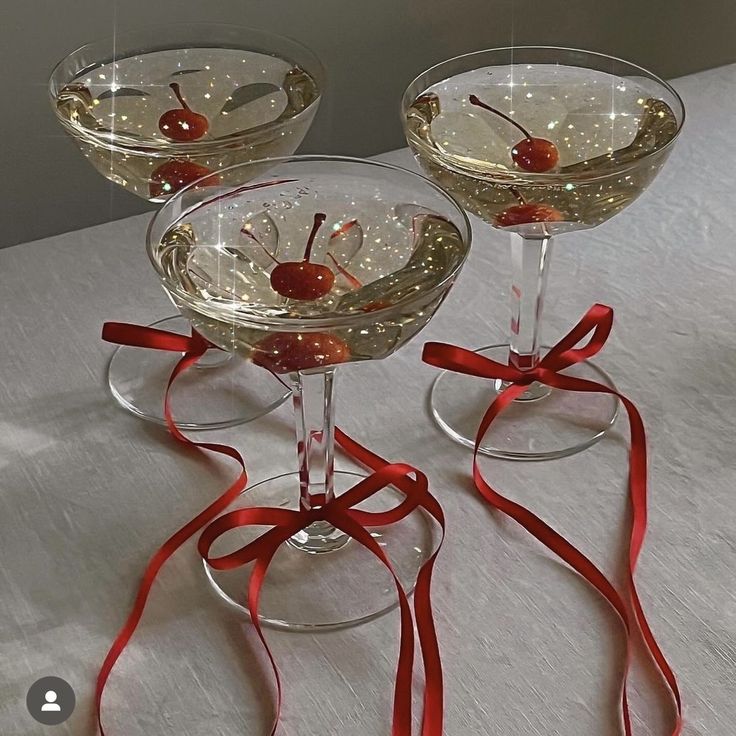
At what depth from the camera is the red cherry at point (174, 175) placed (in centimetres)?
83

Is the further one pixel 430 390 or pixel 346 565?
pixel 430 390

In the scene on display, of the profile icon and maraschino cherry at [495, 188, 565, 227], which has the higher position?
maraschino cherry at [495, 188, 565, 227]

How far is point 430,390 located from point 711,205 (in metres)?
0.37

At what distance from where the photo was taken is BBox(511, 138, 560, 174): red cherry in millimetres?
816

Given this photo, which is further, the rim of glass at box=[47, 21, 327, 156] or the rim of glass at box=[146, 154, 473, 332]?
the rim of glass at box=[47, 21, 327, 156]

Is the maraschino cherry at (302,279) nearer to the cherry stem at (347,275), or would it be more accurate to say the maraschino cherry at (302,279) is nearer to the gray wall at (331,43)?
the cherry stem at (347,275)

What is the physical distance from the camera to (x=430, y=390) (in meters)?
0.89

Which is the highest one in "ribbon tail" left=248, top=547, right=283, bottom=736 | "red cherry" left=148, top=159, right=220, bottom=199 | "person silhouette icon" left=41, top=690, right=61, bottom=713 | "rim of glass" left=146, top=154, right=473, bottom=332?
"rim of glass" left=146, top=154, right=473, bottom=332

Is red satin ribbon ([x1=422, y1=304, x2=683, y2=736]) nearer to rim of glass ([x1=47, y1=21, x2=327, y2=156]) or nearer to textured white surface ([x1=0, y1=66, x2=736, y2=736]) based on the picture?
textured white surface ([x1=0, y1=66, x2=736, y2=736])

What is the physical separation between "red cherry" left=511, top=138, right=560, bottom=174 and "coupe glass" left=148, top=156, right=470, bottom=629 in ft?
0.37

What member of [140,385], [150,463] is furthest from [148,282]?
[150,463]

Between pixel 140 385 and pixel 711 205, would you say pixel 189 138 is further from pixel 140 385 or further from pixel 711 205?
→ pixel 711 205

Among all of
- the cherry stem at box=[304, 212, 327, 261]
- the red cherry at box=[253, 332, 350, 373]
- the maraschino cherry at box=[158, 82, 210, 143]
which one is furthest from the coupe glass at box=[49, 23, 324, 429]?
the red cherry at box=[253, 332, 350, 373]

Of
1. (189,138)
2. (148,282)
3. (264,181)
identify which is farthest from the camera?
(148,282)
